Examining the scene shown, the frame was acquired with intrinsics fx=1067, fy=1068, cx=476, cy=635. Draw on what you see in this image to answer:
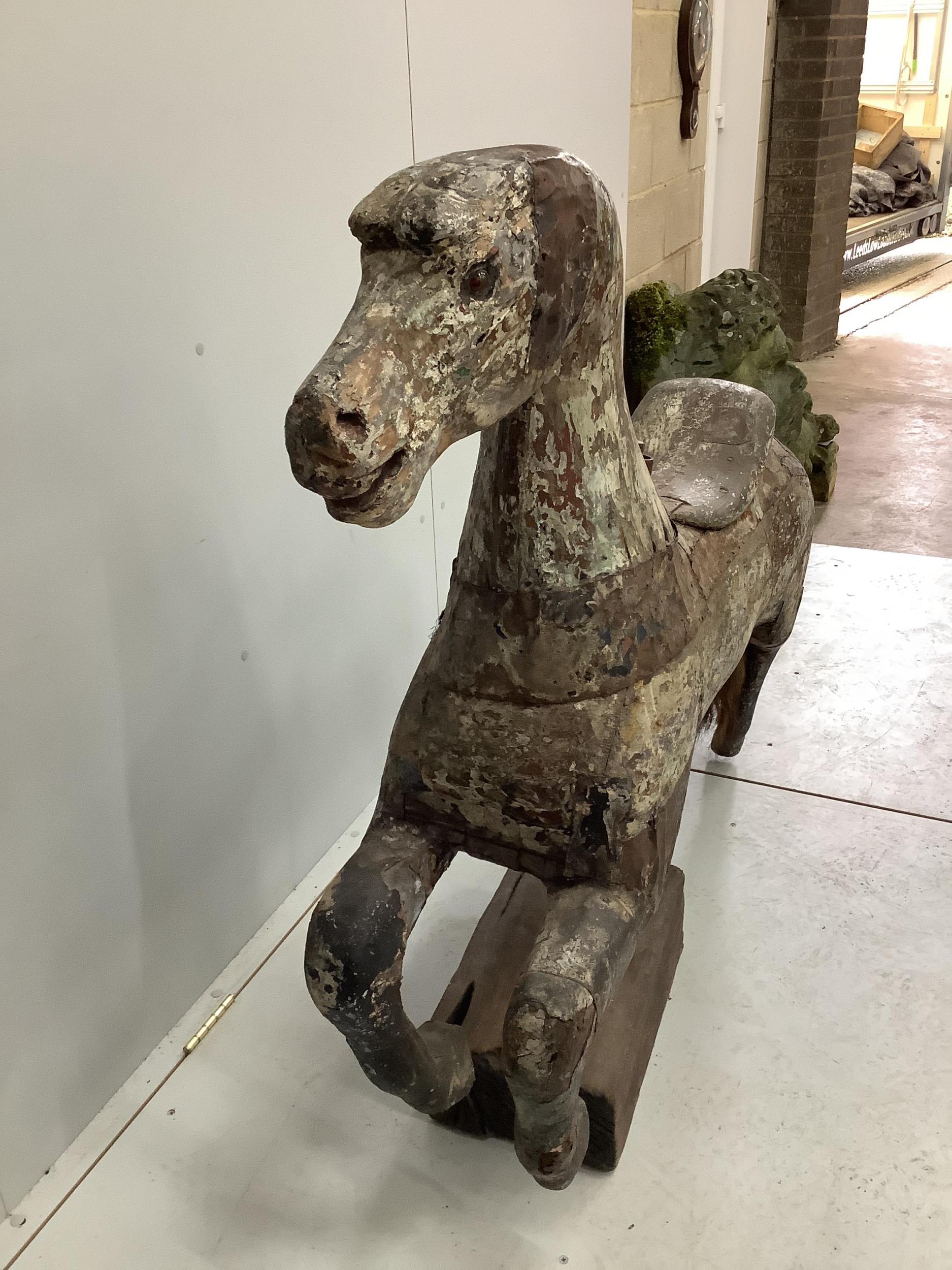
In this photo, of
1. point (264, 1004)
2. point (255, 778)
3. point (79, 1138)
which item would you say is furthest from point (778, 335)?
point (79, 1138)

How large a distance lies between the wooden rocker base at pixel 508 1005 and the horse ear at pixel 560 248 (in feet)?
1.64

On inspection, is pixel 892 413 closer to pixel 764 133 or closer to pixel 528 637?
pixel 764 133

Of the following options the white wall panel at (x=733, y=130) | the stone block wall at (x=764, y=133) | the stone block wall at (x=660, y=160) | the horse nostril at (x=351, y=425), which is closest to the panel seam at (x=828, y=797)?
the horse nostril at (x=351, y=425)

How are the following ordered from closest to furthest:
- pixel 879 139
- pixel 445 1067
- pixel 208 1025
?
pixel 445 1067 < pixel 208 1025 < pixel 879 139

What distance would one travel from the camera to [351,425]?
1.87 feet

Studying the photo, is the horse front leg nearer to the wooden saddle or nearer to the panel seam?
the wooden saddle

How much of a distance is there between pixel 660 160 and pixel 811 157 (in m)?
1.63

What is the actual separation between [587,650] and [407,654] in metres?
0.75

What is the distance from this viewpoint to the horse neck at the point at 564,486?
0.72 m

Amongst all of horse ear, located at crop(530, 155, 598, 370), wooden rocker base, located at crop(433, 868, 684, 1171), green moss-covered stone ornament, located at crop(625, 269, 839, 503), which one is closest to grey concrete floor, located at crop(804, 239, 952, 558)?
green moss-covered stone ornament, located at crop(625, 269, 839, 503)

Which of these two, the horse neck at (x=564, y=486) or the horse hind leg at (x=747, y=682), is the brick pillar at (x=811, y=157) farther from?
the horse neck at (x=564, y=486)

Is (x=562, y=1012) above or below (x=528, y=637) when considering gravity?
below

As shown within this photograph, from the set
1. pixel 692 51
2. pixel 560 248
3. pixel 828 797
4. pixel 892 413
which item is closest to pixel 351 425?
pixel 560 248

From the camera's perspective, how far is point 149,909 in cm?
105
